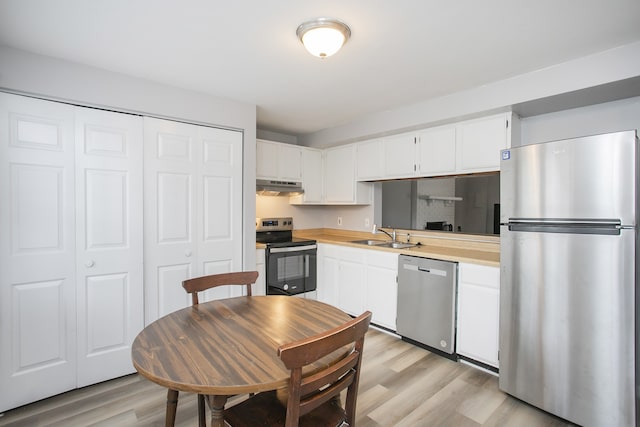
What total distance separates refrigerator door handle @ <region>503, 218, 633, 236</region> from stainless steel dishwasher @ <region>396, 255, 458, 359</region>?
696mm

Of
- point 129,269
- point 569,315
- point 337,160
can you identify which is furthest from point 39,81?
point 569,315

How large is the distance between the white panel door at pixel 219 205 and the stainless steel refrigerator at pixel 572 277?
2.27 metres

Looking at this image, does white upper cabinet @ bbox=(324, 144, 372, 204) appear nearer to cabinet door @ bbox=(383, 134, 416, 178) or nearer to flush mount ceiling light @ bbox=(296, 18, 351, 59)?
cabinet door @ bbox=(383, 134, 416, 178)

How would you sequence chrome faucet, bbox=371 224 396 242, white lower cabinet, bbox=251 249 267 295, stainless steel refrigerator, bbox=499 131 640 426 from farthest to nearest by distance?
chrome faucet, bbox=371 224 396 242 < white lower cabinet, bbox=251 249 267 295 < stainless steel refrigerator, bbox=499 131 640 426

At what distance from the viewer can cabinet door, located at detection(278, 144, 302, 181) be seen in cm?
388

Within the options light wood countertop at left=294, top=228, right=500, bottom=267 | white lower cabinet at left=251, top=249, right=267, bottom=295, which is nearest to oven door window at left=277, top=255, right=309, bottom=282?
white lower cabinet at left=251, top=249, right=267, bottom=295

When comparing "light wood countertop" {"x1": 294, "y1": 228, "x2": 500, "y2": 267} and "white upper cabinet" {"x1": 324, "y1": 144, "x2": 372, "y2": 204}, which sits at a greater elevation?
"white upper cabinet" {"x1": 324, "y1": 144, "x2": 372, "y2": 204}

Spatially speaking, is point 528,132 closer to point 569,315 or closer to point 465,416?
point 569,315

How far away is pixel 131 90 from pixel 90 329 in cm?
184

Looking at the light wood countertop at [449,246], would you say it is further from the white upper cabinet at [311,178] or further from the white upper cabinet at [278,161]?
the white upper cabinet at [278,161]

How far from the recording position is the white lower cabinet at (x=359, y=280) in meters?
3.20

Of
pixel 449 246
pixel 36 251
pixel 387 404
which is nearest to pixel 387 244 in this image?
pixel 449 246

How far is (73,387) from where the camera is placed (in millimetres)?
2264

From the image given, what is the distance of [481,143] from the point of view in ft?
8.99
